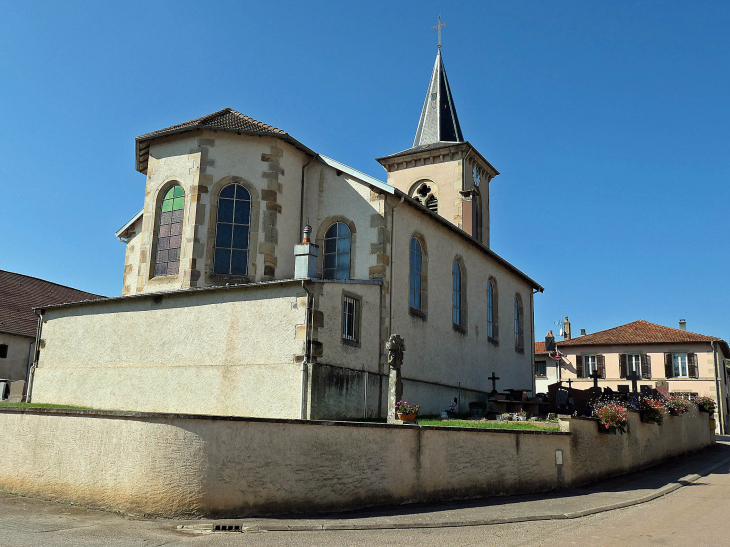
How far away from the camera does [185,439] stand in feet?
29.5

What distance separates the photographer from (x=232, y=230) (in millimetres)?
18906

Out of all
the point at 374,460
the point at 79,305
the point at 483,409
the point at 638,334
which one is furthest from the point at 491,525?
the point at 638,334

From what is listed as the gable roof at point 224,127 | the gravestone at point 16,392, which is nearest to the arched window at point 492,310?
the gable roof at point 224,127

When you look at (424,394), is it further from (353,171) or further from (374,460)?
(374,460)

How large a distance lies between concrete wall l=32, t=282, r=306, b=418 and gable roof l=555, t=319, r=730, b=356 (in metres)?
33.4

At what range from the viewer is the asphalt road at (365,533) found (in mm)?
7798

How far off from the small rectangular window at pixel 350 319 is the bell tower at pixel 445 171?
15239 mm

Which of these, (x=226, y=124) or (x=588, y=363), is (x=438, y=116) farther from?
(x=588, y=363)

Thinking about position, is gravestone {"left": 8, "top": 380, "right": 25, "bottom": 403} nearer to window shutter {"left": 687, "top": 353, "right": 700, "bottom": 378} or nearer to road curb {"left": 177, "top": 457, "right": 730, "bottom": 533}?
road curb {"left": 177, "top": 457, "right": 730, "bottom": 533}

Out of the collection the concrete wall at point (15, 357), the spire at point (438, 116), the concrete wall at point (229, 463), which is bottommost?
the concrete wall at point (229, 463)

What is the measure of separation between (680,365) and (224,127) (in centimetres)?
3446

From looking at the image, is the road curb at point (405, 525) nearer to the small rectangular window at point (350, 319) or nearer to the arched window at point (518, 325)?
the small rectangular window at point (350, 319)

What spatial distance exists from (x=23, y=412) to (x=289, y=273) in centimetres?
958

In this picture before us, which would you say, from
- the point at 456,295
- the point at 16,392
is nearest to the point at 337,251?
the point at 456,295
